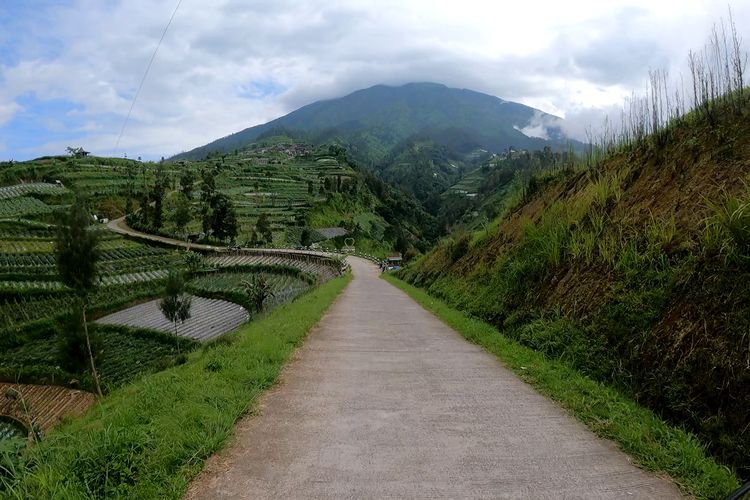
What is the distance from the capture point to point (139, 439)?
4.02 meters

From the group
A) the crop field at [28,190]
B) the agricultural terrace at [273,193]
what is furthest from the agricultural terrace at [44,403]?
the crop field at [28,190]

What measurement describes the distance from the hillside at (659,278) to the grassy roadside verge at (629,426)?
222 millimetres

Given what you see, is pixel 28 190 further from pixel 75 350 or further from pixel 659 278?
pixel 659 278

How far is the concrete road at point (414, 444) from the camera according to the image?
3.60 meters

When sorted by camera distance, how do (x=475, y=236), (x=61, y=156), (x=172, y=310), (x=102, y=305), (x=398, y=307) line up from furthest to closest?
(x=61, y=156), (x=102, y=305), (x=172, y=310), (x=475, y=236), (x=398, y=307)

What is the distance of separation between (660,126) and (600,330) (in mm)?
4827

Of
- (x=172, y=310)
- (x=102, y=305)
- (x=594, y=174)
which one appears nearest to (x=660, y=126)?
(x=594, y=174)

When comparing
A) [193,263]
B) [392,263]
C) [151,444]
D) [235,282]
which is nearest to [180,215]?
[193,263]

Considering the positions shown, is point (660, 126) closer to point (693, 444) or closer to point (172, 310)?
point (693, 444)

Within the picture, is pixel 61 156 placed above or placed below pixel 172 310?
above

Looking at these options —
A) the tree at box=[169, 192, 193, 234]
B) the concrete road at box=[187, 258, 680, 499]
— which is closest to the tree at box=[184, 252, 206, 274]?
the tree at box=[169, 192, 193, 234]

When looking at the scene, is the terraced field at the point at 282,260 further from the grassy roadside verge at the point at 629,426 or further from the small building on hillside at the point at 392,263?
the grassy roadside verge at the point at 629,426

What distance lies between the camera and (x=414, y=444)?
4.35 m

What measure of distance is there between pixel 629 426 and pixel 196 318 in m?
38.6
